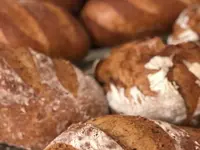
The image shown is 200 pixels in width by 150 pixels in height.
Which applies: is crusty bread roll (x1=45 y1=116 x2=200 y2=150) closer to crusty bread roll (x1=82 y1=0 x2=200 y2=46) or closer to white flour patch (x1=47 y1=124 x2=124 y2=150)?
white flour patch (x1=47 y1=124 x2=124 y2=150)

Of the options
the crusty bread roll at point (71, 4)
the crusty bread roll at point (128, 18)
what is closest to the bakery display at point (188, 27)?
the crusty bread roll at point (128, 18)

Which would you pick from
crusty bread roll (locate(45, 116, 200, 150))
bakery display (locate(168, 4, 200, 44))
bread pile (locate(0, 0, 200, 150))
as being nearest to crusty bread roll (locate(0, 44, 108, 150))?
bread pile (locate(0, 0, 200, 150))

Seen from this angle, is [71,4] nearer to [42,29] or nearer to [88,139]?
[42,29]

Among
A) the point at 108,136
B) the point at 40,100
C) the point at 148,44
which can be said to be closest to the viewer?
the point at 108,136

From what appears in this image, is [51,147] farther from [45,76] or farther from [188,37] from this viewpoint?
[188,37]

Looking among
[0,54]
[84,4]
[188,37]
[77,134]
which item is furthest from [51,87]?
[84,4]
